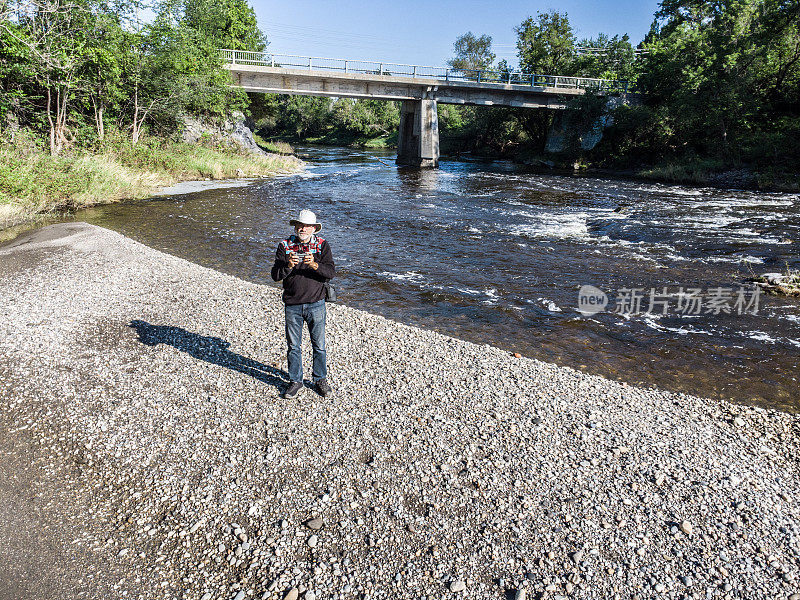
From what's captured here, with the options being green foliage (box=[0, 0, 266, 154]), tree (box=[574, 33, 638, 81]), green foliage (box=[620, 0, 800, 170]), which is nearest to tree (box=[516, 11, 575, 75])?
tree (box=[574, 33, 638, 81])

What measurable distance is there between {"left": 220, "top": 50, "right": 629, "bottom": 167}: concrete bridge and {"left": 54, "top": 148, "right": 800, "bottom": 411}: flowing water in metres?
19.5

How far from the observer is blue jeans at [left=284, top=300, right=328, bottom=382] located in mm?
6691

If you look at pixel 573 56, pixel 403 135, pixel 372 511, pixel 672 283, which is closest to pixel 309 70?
pixel 403 135

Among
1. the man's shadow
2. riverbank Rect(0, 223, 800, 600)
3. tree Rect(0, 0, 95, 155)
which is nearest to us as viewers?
riverbank Rect(0, 223, 800, 600)

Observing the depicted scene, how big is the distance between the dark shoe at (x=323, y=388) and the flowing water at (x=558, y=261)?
4.01 metres

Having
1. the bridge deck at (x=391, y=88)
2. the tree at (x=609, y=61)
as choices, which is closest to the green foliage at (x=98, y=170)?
the bridge deck at (x=391, y=88)

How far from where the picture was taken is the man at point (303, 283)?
6.26 m

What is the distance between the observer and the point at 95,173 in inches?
889

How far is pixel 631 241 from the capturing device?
63.0 feet

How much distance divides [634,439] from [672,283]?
935 centimetres

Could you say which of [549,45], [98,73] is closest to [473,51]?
[549,45]

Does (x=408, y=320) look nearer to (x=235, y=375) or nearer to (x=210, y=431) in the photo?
(x=235, y=375)

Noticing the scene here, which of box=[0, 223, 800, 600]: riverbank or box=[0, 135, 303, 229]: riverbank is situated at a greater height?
box=[0, 135, 303, 229]: riverbank

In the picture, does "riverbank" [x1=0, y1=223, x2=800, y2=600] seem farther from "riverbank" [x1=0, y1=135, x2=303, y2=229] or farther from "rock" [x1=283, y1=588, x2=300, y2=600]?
"riverbank" [x1=0, y1=135, x2=303, y2=229]
